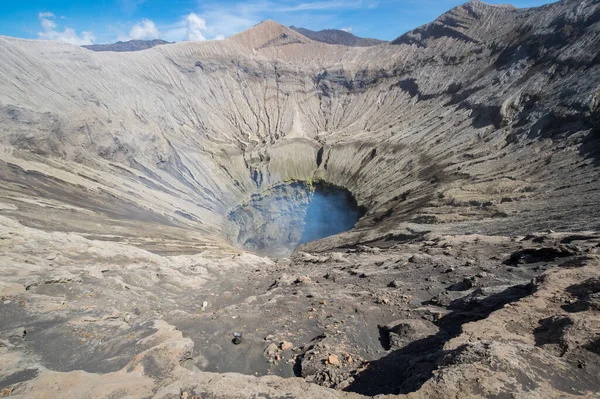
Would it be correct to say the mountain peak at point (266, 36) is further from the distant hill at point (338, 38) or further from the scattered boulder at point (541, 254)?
the scattered boulder at point (541, 254)

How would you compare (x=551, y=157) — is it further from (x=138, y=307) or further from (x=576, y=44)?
(x=138, y=307)

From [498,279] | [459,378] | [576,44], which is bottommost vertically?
[459,378]

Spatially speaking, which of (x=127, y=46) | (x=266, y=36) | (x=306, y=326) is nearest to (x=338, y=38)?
(x=266, y=36)

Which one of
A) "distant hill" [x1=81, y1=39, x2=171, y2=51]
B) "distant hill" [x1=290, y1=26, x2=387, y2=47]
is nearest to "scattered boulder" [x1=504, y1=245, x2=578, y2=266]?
"distant hill" [x1=290, y1=26, x2=387, y2=47]

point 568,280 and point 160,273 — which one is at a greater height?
point 568,280

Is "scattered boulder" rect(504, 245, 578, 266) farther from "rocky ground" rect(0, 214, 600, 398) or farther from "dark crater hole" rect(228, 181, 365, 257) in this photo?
"dark crater hole" rect(228, 181, 365, 257)

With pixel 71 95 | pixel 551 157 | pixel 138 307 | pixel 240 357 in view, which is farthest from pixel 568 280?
pixel 71 95

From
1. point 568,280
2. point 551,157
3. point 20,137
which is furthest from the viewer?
point 20,137
